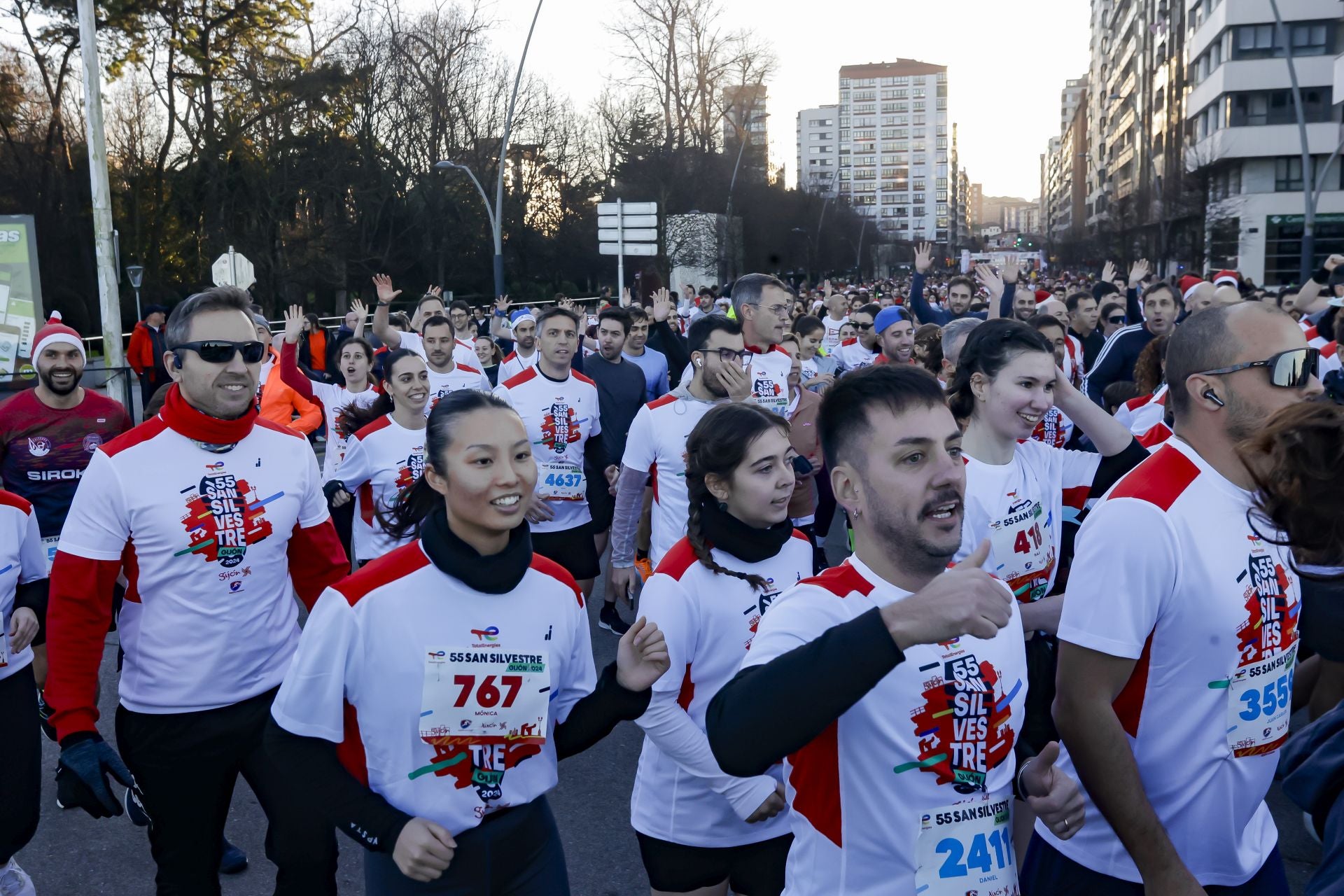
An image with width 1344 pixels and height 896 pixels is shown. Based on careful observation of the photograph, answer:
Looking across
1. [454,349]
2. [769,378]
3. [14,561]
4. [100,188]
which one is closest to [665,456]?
[769,378]

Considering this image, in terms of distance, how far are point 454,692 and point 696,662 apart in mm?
813

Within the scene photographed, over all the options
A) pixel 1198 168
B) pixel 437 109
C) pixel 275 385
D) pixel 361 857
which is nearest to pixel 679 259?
pixel 437 109

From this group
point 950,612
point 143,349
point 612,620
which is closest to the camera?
point 950,612

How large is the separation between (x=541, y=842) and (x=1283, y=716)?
5.82 feet

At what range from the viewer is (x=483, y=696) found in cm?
270

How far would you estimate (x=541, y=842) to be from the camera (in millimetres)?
2828

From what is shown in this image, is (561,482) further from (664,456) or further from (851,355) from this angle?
(851,355)

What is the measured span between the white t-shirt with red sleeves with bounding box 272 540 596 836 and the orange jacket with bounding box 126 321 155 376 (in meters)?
17.9

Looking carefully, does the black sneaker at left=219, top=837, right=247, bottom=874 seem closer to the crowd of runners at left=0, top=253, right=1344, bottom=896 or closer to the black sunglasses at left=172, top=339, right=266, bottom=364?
the crowd of runners at left=0, top=253, right=1344, bottom=896

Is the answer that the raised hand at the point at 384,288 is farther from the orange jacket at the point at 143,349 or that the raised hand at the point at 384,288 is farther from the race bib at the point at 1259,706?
the race bib at the point at 1259,706

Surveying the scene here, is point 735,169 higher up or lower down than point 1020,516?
higher up

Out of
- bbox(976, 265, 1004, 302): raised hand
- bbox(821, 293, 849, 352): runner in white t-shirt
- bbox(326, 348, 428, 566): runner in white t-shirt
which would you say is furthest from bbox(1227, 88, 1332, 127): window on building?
bbox(326, 348, 428, 566): runner in white t-shirt

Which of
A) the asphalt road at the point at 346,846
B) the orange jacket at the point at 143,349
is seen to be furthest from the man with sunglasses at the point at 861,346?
the orange jacket at the point at 143,349

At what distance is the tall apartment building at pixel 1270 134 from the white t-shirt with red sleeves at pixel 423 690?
49.7 meters
